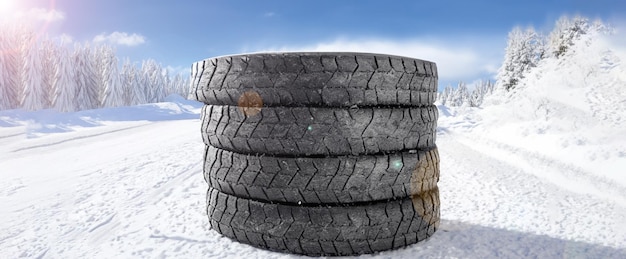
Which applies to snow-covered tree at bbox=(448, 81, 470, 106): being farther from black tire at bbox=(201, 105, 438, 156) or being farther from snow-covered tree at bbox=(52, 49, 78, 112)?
black tire at bbox=(201, 105, 438, 156)

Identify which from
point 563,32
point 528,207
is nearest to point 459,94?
point 563,32

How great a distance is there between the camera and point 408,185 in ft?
10.0

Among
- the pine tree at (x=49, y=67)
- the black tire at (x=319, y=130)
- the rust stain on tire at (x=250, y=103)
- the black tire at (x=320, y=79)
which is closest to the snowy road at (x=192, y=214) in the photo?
the black tire at (x=319, y=130)

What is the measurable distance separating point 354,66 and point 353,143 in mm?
576

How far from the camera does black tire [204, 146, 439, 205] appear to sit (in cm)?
280

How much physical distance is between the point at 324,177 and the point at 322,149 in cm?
21

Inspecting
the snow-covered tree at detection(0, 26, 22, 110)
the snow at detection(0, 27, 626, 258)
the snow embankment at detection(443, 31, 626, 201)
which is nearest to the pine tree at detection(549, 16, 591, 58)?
the snow embankment at detection(443, 31, 626, 201)

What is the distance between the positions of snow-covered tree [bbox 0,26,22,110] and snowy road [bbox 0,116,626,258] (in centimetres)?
5249

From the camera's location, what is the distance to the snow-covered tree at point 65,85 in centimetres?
4603

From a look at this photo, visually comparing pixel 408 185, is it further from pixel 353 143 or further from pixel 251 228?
pixel 251 228

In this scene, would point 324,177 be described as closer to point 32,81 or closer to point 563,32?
point 563,32

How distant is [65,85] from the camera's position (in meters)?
46.7

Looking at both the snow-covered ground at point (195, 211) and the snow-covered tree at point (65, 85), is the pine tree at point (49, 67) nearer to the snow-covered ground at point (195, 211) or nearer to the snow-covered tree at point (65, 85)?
the snow-covered tree at point (65, 85)

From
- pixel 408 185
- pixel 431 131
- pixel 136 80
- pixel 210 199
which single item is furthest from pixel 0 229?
pixel 136 80
